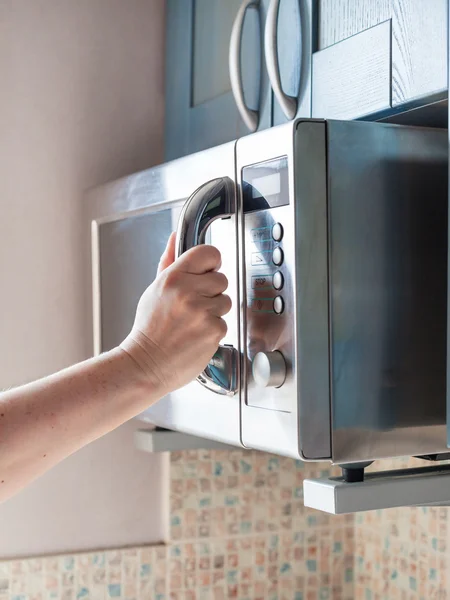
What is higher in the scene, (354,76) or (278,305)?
(354,76)

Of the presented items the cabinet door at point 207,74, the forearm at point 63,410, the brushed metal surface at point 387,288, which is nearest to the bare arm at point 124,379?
the forearm at point 63,410

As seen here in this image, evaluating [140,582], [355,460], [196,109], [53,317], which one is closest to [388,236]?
[355,460]

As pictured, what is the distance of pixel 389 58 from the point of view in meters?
0.85

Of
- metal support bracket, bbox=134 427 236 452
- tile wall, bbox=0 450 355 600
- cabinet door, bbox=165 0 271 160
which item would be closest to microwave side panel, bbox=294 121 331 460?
cabinet door, bbox=165 0 271 160

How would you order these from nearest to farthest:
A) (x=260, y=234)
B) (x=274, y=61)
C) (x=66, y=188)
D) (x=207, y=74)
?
(x=260, y=234)
(x=274, y=61)
(x=207, y=74)
(x=66, y=188)

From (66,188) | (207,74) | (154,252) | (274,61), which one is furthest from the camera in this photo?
(66,188)

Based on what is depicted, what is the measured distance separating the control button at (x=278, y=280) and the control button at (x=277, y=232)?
0.11 feet

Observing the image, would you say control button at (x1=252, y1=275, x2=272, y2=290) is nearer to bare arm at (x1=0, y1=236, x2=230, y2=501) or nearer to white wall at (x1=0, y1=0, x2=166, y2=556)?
bare arm at (x1=0, y1=236, x2=230, y2=501)

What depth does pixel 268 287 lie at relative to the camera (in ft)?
2.79

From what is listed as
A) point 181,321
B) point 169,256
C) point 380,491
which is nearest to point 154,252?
point 169,256

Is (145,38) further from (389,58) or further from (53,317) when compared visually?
(389,58)

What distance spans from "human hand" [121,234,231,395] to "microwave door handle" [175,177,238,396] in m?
0.03

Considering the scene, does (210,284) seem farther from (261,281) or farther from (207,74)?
(207,74)

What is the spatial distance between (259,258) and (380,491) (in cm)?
27
